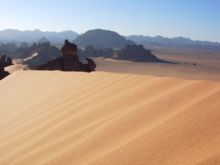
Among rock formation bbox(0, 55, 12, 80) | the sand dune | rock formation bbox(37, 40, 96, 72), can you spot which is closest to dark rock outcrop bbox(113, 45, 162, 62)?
rock formation bbox(0, 55, 12, 80)

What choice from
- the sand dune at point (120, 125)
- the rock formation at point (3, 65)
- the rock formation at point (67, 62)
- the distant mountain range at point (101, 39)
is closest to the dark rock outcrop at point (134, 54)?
the rock formation at point (3, 65)

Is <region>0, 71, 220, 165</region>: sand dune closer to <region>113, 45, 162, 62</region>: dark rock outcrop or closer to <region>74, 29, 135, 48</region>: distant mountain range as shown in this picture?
<region>113, 45, 162, 62</region>: dark rock outcrop

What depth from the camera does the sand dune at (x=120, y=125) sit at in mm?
2244

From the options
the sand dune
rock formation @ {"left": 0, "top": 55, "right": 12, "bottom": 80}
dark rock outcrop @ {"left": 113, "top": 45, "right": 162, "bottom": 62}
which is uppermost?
the sand dune

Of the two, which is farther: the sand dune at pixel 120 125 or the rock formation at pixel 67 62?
the rock formation at pixel 67 62

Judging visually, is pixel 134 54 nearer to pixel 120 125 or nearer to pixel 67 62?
pixel 67 62

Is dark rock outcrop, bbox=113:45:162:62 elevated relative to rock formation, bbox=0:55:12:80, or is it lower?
lower

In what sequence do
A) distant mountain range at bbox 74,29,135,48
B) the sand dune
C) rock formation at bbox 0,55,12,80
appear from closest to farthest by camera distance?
the sand dune < rock formation at bbox 0,55,12,80 < distant mountain range at bbox 74,29,135,48

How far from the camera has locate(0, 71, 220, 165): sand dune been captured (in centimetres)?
224

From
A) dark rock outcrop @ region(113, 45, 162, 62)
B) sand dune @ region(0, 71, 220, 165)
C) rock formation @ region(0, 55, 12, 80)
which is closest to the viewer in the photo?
sand dune @ region(0, 71, 220, 165)

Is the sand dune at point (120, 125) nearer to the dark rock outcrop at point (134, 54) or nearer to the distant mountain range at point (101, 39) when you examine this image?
the dark rock outcrop at point (134, 54)

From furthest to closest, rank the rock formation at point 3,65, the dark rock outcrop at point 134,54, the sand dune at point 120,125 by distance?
the dark rock outcrop at point 134,54
the rock formation at point 3,65
the sand dune at point 120,125

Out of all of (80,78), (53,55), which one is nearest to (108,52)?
(53,55)

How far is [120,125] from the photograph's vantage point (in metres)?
2.95
